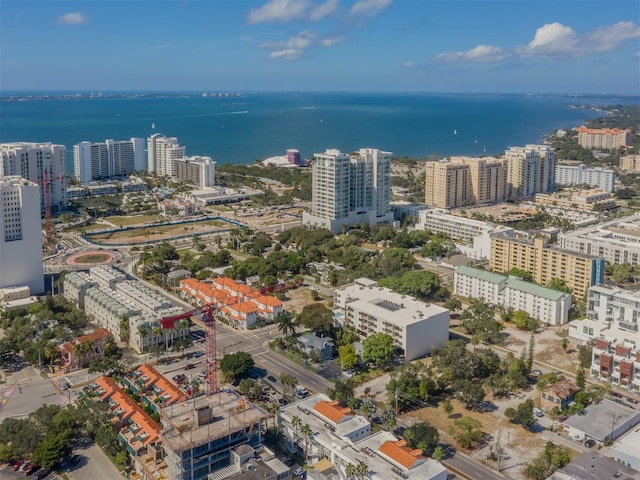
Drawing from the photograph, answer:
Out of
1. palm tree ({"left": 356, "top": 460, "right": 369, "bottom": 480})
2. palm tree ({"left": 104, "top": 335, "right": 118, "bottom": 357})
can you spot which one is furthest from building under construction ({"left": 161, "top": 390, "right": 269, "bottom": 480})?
palm tree ({"left": 104, "top": 335, "right": 118, "bottom": 357})

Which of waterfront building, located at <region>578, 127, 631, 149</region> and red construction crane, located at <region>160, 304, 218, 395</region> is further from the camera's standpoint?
waterfront building, located at <region>578, 127, 631, 149</region>

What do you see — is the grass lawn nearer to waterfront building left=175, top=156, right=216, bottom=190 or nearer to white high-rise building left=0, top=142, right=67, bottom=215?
white high-rise building left=0, top=142, right=67, bottom=215

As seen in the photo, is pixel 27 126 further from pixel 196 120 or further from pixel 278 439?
pixel 278 439

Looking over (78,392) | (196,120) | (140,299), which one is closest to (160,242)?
(140,299)

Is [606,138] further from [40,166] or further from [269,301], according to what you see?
[269,301]

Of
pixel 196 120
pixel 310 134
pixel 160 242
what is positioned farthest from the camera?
pixel 196 120

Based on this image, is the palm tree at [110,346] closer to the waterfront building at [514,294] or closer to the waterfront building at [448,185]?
the waterfront building at [514,294]
